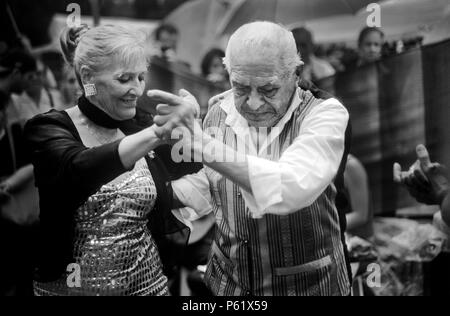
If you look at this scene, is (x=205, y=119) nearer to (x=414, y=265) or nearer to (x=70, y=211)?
(x=70, y=211)

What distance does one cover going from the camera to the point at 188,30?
11.4 ft

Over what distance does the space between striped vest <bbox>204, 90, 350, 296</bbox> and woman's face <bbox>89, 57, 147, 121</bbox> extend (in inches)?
12.1

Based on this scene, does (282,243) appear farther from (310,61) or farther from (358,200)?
(310,61)

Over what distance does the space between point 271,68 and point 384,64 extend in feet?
4.54

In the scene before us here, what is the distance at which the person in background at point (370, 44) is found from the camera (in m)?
2.89

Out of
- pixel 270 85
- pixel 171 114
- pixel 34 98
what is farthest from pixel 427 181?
pixel 34 98

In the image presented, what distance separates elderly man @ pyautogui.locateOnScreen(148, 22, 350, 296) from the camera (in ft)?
5.39

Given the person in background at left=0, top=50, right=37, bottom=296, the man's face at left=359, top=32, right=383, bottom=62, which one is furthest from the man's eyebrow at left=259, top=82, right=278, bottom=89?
the person in background at left=0, top=50, right=37, bottom=296

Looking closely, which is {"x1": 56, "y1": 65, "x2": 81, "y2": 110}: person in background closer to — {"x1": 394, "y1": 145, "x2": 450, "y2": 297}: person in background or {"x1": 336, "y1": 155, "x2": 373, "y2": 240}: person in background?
{"x1": 336, "y1": 155, "x2": 373, "y2": 240}: person in background

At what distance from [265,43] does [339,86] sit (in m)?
1.49

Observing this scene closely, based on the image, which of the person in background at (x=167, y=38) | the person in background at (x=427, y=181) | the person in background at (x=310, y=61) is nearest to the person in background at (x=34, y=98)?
the person in background at (x=167, y=38)

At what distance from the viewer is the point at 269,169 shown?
1.63m
